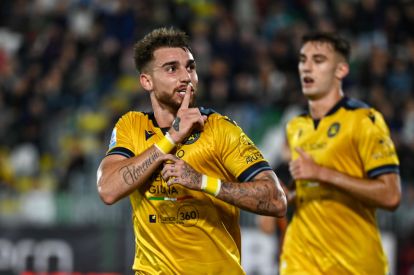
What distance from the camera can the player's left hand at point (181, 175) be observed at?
4.44m

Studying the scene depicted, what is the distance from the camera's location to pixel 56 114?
1380 centimetres

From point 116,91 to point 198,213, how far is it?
9.89 m

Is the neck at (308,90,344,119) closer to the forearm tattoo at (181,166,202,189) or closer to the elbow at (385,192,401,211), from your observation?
the elbow at (385,192,401,211)

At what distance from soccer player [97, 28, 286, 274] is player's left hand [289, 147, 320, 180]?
0.97 metres

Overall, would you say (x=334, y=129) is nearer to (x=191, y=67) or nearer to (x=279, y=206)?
(x=191, y=67)

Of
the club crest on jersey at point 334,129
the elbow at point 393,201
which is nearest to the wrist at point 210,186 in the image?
the elbow at point 393,201

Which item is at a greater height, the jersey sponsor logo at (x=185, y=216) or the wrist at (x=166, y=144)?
the wrist at (x=166, y=144)

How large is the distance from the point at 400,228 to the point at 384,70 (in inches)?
139

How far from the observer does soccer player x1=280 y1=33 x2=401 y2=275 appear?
574cm

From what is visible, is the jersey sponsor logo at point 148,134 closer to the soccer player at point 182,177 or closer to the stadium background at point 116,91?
the soccer player at point 182,177

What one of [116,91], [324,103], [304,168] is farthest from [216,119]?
[116,91]

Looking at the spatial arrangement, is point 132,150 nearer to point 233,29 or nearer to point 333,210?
point 333,210

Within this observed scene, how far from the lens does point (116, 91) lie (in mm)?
14469

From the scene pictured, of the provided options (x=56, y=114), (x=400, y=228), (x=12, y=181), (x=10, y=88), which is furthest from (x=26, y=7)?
(x=400, y=228)
